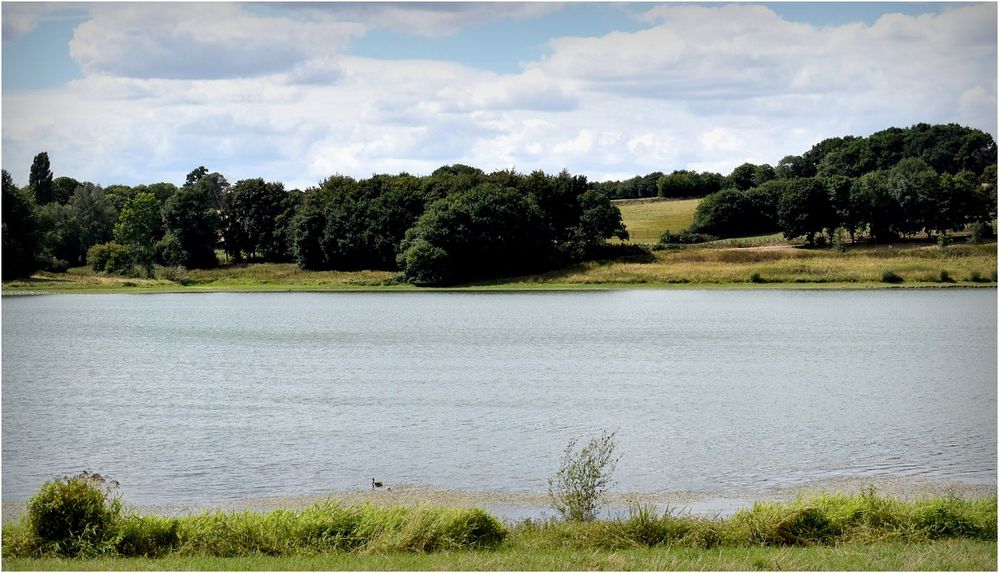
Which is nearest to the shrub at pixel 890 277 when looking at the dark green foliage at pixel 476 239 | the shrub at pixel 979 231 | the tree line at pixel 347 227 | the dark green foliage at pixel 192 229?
the shrub at pixel 979 231

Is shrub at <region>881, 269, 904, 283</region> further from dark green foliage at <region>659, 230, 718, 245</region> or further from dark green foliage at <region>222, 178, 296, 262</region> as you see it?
dark green foliage at <region>222, 178, 296, 262</region>

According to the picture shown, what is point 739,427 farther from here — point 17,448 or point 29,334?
point 29,334

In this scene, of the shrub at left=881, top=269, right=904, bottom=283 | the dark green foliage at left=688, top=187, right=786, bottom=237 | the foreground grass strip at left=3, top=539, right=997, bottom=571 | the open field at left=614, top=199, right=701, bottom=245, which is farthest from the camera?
the open field at left=614, top=199, right=701, bottom=245

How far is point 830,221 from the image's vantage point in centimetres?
11650

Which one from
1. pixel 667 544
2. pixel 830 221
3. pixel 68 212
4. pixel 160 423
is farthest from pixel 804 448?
pixel 68 212

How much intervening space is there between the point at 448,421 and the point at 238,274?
96841mm

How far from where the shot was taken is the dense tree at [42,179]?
543ft

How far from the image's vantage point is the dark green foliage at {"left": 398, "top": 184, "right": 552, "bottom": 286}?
353 feet

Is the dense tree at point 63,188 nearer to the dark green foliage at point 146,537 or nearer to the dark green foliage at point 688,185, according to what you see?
the dark green foliage at point 688,185

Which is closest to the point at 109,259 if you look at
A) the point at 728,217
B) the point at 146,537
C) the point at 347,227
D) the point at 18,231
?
the point at 18,231

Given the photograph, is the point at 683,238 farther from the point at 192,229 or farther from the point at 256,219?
the point at 192,229

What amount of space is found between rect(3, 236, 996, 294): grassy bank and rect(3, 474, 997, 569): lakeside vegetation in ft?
274

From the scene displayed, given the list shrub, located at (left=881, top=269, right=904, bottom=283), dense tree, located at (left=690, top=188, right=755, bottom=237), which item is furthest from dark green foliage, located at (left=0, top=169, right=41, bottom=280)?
shrub, located at (left=881, top=269, right=904, bottom=283)

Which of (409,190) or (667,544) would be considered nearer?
(667,544)
